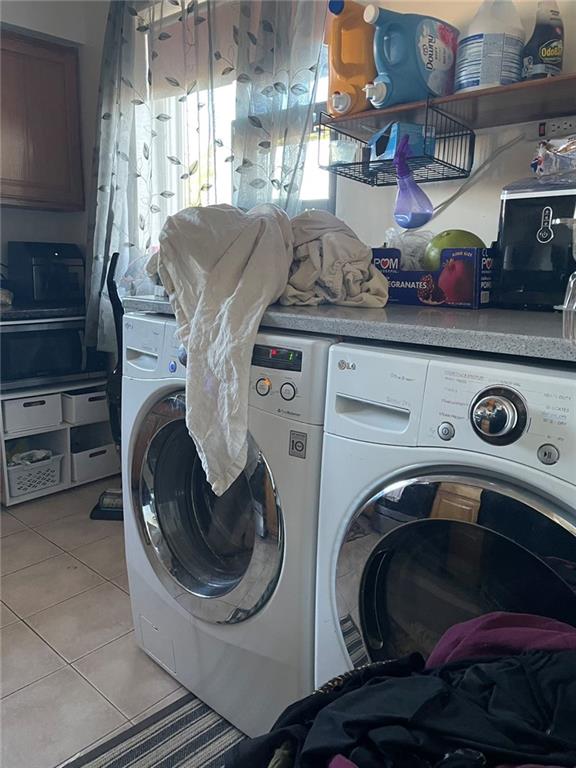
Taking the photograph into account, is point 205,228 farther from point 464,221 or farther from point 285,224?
point 464,221

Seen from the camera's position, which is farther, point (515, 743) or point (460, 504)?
point (460, 504)

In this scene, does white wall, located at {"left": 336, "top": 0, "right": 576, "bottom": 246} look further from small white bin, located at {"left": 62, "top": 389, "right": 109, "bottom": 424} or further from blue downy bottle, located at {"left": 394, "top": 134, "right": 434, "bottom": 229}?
small white bin, located at {"left": 62, "top": 389, "right": 109, "bottom": 424}

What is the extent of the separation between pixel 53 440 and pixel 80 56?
1867 millimetres

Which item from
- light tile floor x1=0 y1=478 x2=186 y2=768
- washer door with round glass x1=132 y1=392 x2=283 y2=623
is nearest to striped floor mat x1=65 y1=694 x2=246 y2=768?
light tile floor x1=0 y1=478 x2=186 y2=768

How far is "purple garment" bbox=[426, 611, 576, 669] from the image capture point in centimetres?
71

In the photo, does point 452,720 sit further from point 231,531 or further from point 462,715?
point 231,531

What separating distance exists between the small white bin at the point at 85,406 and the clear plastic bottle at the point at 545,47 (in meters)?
2.09

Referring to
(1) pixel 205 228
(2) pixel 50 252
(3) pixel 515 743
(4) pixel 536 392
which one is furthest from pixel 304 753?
(2) pixel 50 252

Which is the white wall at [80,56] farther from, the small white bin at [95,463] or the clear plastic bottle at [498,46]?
the clear plastic bottle at [498,46]

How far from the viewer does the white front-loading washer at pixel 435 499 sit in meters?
0.78

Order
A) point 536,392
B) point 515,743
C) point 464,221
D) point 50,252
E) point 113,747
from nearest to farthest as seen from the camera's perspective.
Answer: point 515,743, point 536,392, point 113,747, point 464,221, point 50,252

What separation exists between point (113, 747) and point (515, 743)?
1.09 metres

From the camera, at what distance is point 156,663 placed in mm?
1618

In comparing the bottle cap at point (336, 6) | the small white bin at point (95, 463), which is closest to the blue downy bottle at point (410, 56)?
the bottle cap at point (336, 6)
